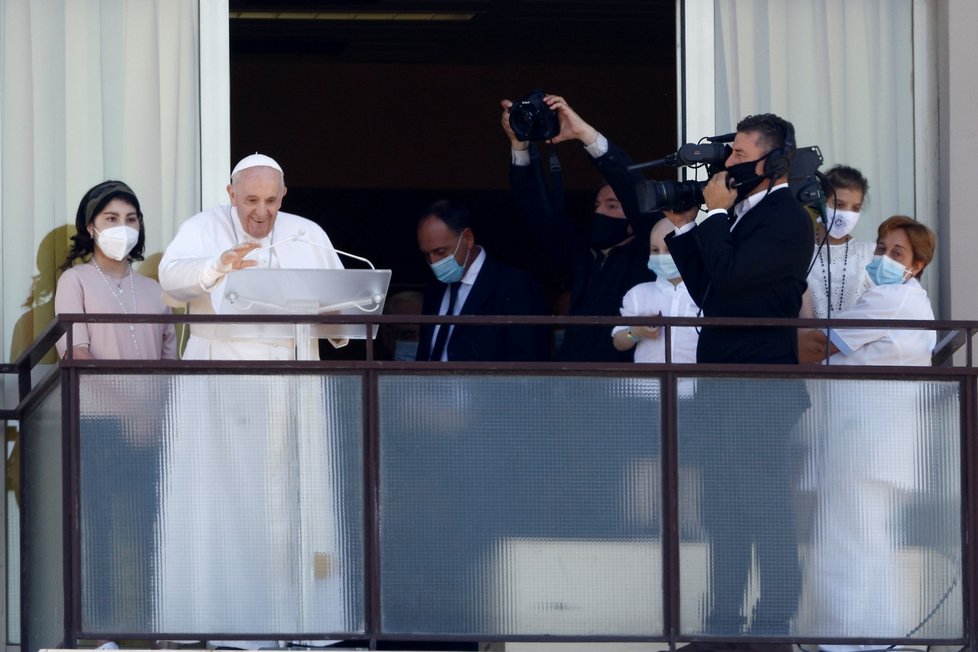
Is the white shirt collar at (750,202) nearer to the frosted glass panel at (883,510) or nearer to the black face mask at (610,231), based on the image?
the frosted glass panel at (883,510)

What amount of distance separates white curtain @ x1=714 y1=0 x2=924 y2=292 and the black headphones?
5.38ft

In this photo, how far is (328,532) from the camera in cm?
575

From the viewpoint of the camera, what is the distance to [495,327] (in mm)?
6910

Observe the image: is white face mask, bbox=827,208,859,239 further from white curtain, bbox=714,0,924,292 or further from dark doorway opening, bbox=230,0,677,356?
dark doorway opening, bbox=230,0,677,356

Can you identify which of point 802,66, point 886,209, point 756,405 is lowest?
point 756,405

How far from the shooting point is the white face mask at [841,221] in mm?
6637

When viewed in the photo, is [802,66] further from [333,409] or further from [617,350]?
[333,409]

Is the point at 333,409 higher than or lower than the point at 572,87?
lower

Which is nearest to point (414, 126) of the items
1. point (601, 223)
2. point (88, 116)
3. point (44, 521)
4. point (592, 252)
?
point (88, 116)

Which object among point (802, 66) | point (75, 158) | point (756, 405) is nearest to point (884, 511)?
point (756, 405)

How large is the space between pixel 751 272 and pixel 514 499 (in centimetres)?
105

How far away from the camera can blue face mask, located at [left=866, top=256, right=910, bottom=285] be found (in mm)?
6383

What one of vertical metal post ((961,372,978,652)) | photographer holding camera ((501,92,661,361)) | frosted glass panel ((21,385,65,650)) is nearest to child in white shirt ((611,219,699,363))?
photographer holding camera ((501,92,661,361))

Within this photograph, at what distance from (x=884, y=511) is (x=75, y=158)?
136 inches
